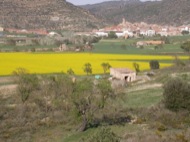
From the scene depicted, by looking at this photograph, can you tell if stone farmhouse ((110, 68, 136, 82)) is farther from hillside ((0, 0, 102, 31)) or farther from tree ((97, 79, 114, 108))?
hillside ((0, 0, 102, 31))

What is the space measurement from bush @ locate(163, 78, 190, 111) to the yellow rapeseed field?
28.9 metres

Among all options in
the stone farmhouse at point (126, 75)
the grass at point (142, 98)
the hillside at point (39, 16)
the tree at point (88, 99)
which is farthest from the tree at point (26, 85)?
the hillside at point (39, 16)

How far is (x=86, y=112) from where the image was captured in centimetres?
2778

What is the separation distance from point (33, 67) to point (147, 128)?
38.9 metres

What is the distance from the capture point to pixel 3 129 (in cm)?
2781

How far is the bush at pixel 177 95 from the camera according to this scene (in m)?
30.0

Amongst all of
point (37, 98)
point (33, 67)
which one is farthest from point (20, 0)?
point (37, 98)

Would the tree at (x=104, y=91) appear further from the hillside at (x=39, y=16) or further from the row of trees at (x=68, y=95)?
the hillside at (x=39, y=16)

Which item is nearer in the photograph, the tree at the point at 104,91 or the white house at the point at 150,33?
the tree at the point at 104,91

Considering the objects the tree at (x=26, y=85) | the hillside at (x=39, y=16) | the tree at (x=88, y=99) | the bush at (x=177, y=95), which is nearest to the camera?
the tree at (x=88, y=99)

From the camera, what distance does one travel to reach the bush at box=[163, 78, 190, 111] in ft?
98.4

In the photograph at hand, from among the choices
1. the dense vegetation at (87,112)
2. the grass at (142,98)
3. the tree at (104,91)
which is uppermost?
the tree at (104,91)

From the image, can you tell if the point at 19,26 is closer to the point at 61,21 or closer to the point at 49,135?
the point at 61,21

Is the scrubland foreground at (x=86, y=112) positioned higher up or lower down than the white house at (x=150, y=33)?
higher up
